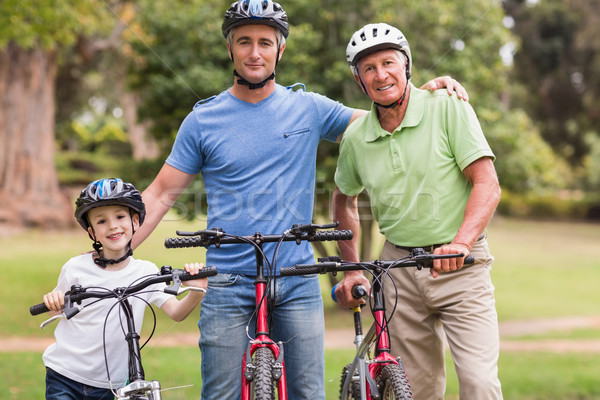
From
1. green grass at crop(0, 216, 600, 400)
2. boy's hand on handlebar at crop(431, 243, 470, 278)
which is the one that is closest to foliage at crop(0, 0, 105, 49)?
green grass at crop(0, 216, 600, 400)

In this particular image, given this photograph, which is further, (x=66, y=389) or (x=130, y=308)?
(x=66, y=389)

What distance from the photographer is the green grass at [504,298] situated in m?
9.94

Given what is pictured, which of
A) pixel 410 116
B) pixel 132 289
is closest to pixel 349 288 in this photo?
pixel 410 116

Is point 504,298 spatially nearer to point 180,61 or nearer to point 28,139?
point 180,61

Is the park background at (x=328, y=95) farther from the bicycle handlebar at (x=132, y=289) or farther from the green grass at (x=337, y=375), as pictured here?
the bicycle handlebar at (x=132, y=289)

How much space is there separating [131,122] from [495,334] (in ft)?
113

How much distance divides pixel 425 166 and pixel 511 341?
12.6 metres

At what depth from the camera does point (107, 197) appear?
3.61m

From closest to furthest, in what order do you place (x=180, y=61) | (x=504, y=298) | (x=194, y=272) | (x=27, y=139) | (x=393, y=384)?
(x=393, y=384) < (x=194, y=272) < (x=180, y=61) < (x=504, y=298) < (x=27, y=139)

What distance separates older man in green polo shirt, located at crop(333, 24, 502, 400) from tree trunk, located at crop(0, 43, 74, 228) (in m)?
23.5

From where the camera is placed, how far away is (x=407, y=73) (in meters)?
4.05

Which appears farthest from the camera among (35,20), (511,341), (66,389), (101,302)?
(511,341)

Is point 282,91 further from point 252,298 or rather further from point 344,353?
point 344,353

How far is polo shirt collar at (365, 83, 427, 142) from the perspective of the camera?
153 inches
